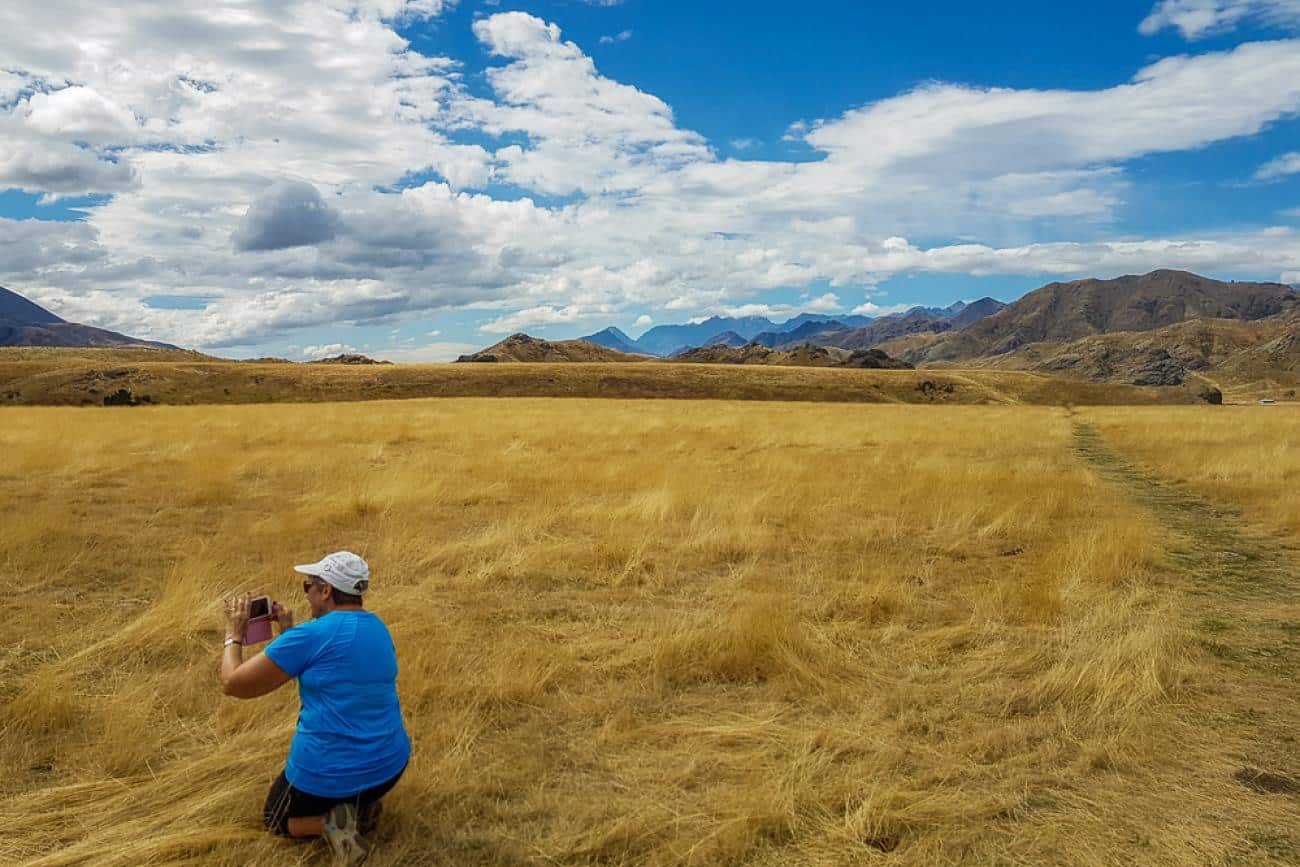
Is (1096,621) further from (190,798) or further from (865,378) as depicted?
(865,378)

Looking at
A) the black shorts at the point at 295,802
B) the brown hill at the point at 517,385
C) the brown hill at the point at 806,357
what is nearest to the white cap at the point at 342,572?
the black shorts at the point at 295,802

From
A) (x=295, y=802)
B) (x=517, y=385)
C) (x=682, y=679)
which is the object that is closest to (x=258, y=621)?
(x=295, y=802)

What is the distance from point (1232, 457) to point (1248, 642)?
14.6 meters

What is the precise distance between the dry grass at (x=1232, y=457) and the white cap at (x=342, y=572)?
13.3m

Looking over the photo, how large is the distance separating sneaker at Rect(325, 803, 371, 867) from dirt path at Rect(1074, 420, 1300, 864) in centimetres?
454

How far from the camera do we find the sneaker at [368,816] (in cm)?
403

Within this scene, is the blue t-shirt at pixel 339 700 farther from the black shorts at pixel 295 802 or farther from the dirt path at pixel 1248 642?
the dirt path at pixel 1248 642

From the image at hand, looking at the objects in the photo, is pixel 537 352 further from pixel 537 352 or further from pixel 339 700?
pixel 339 700

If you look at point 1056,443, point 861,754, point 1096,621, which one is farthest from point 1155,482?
point 861,754

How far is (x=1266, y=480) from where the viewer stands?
1566 cm

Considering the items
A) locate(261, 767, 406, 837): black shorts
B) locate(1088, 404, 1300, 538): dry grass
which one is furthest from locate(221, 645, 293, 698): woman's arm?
locate(1088, 404, 1300, 538): dry grass

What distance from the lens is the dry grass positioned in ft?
44.6

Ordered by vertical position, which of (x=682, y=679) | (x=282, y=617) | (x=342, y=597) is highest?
(x=342, y=597)

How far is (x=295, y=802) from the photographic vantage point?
396 centimetres
